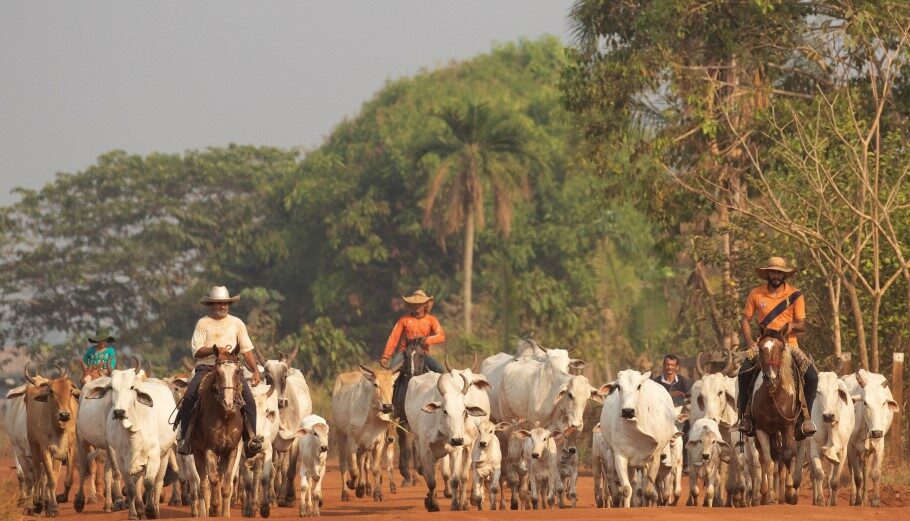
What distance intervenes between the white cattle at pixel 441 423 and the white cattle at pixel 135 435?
2.78 metres

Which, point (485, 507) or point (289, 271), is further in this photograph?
point (289, 271)

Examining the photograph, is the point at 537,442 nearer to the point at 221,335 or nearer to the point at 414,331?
the point at 414,331

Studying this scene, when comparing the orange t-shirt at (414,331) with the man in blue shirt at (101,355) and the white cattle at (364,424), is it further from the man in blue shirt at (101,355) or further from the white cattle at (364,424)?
the man in blue shirt at (101,355)

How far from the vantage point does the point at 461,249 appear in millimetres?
48375

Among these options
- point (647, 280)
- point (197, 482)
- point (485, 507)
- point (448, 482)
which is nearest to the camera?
point (197, 482)

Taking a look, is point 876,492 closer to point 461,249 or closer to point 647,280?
point 647,280

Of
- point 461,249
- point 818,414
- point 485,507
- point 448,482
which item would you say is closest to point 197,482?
point 448,482

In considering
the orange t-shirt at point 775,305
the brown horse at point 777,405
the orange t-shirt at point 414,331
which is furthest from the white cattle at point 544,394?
the orange t-shirt at point 775,305

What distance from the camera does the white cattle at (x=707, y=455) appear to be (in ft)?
57.6

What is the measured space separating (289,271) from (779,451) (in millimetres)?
34843

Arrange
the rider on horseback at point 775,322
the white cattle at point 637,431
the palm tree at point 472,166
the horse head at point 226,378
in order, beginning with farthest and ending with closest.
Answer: the palm tree at point 472,166 → the white cattle at point 637,431 → the rider on horseback at point 775,322 → the horse head at point 226,378

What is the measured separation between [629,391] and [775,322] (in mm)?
1789

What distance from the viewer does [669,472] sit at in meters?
18.0

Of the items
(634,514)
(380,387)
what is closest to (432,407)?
(380,387)
